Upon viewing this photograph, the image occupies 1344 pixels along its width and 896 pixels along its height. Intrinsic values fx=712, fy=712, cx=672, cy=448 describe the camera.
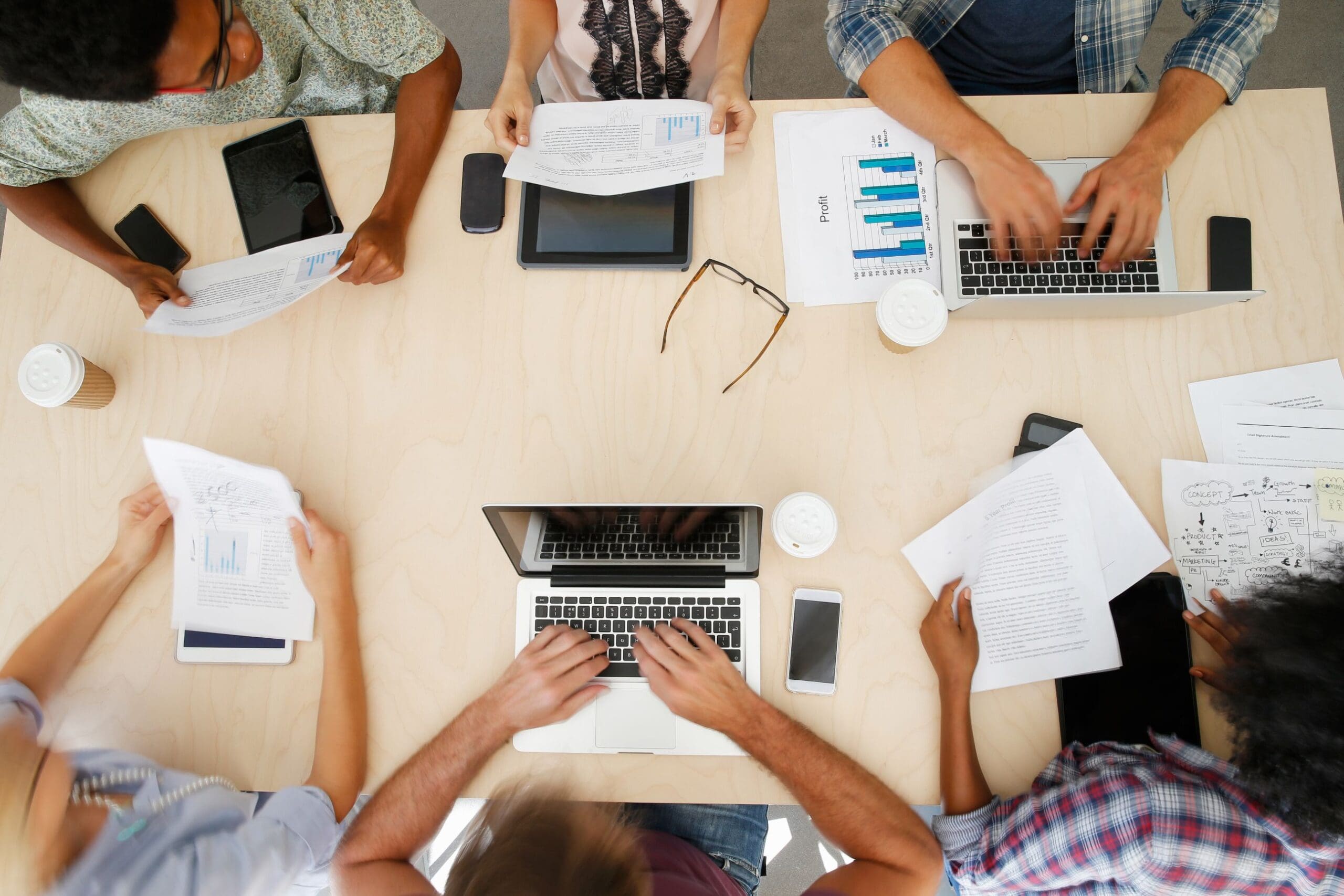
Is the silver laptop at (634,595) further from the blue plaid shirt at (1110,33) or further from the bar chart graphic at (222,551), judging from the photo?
the blue plaid shirt at (1110,33)

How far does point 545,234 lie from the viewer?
1.04 m

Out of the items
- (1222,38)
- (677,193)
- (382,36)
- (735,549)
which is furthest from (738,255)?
(1222,38)

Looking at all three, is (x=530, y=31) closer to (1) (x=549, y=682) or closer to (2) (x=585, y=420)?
(2) (x=585, y=420)

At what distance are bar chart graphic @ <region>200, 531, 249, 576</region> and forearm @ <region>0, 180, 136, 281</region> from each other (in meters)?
0.42

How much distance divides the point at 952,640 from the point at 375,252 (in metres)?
0.92

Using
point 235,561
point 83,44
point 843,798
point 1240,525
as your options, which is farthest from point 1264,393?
point 83,44

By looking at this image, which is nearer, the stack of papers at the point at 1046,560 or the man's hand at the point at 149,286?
the stack of papers at the point at 1046,560

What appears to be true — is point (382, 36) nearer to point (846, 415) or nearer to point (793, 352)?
point (793, 352)

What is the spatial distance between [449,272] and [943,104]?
29.7 inches

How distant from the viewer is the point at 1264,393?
3.10 feet

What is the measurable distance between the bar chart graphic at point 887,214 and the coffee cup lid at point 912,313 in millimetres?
98

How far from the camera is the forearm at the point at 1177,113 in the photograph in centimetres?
97

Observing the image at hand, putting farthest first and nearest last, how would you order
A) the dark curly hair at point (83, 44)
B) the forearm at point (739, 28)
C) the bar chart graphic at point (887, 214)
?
1. the forearm at point (739, 28)
2. the bar chart graphic at point (887, 214)
3. the dark curly hair at point (83, 44)

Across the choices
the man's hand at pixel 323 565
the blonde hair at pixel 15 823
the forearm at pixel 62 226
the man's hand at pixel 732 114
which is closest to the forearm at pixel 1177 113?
the man's hand at pixel 732 114
